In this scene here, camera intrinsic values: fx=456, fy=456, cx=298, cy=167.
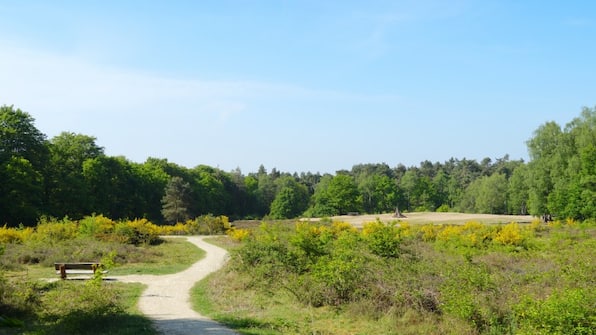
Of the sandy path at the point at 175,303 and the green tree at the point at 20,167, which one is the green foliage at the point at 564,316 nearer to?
the sandy path at the point at 175,303

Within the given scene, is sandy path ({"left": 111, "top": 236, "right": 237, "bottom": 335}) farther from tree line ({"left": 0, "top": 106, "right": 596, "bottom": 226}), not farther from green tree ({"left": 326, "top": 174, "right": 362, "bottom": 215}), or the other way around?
green tree ({"left": 326, "top": 174, "right": 362, "bottom": 215})

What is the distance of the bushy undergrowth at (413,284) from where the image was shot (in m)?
9.66

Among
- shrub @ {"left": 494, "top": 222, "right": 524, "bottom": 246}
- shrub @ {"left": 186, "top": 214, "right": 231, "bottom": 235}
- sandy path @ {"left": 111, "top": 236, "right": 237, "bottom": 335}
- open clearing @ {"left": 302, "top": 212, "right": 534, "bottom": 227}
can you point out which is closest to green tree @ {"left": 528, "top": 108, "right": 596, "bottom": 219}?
open clearing @ {"left": 302, "top": 212, "right": 534, "bottom": 227}

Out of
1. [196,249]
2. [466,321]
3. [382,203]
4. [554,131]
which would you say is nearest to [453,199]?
[382,203]

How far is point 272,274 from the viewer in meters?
17.0

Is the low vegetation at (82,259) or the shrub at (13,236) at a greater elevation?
the shrub at (13,236)

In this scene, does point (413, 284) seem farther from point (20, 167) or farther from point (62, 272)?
point (20, 167)

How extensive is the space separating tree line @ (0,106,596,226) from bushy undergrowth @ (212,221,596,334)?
3449 cm

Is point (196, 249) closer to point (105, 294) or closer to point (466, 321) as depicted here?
point (105, 294)

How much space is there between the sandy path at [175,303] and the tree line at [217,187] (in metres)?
31.2

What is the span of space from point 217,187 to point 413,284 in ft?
257

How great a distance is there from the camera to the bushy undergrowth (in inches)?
380

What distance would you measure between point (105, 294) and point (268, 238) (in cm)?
774

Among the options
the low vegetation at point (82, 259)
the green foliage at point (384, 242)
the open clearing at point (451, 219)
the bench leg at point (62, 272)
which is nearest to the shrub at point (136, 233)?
the low vegetation at point (82, 259)
